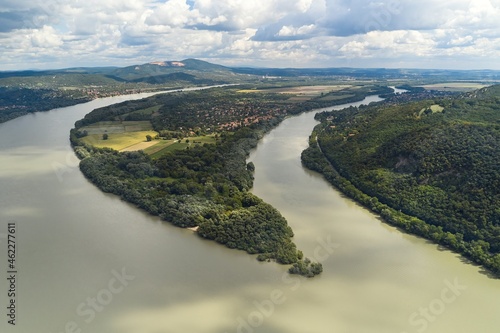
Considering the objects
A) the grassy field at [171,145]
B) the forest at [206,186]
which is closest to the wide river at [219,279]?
the forest at [206,186]

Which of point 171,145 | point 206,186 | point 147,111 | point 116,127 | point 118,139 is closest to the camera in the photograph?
point 206,186

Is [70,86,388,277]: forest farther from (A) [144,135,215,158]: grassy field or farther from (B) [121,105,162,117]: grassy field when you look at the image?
(B) [121,105,162,117]: grassy field

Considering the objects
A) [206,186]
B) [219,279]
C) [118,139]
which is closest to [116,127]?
[118,139]

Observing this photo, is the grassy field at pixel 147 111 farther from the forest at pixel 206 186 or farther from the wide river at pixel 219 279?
the wide river at pixel 219 279

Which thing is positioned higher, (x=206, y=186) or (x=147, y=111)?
(x=147, y=111)

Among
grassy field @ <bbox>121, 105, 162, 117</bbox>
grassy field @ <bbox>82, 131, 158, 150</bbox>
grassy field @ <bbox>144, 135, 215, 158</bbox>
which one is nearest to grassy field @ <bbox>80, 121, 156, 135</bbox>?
grassy field @ <bbox>82, 131, 158, 150</bbox>

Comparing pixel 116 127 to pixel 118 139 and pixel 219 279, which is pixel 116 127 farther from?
pixel 219 279

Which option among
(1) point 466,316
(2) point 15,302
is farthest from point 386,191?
(2) point 15,302
